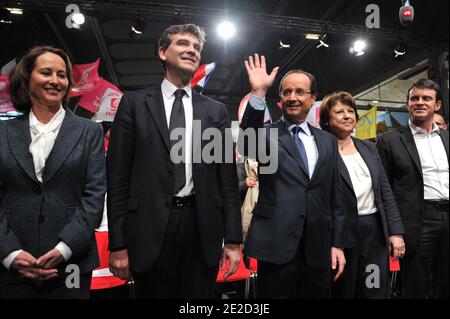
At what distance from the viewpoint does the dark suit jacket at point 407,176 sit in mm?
2633

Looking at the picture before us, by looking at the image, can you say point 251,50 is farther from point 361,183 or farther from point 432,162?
point 361,183

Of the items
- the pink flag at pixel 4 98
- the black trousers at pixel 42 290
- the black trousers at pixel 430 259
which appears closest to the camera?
the black trousers at pixel 42 290

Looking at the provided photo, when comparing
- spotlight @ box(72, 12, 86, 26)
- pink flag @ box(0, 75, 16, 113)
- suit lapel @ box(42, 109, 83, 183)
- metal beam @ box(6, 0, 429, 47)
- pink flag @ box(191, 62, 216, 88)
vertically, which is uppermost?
metal beam @ box(6, 0, 429, 47)

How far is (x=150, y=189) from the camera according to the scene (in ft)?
5.37

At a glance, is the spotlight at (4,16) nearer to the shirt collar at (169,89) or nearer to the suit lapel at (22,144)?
the suit lapel at (22,144)

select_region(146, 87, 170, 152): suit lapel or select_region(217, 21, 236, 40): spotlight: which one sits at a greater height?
select_region(217, 21, 236, 40): spotlight

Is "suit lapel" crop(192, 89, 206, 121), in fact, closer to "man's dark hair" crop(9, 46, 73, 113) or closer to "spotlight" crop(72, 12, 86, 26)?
"man's dark hair" crop(9, 46, 73, 113)

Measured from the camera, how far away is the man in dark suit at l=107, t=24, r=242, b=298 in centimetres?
161

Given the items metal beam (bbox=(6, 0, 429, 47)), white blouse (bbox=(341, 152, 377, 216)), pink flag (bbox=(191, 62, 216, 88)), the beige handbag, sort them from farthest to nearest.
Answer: metal beam (bbox=(6, 0, 429, 47))
pink flag (bbox=(191, 62, 216, 88))
the beige handbag
white blouse (bbox=(341, 152, 377, 216))

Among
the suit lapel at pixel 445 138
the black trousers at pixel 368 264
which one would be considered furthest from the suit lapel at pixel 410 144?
the black trousers at pixel 368 264

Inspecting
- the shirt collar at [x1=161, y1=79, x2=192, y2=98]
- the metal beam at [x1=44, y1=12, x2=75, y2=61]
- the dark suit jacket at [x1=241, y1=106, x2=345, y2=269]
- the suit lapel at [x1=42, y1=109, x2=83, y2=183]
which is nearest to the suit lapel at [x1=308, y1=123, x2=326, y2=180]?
the dark suit jacket at [x1=241, y1=106, x2=345, y2=269]

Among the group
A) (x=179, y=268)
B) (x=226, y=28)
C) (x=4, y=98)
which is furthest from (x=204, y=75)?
(x=179, y=268)

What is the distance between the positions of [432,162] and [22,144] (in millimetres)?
2781

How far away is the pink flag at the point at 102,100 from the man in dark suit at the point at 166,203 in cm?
408
